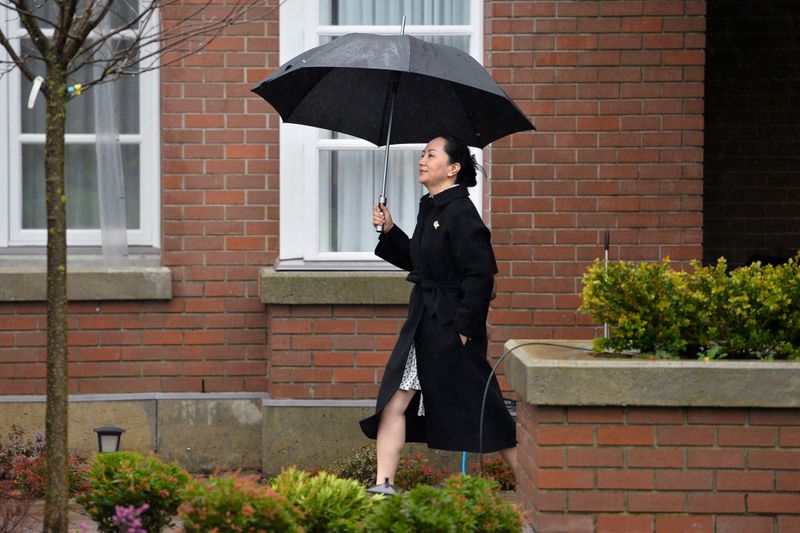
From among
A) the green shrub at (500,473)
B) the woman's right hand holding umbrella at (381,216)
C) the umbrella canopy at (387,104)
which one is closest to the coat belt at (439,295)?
the woman's right hand holding umbrella at (381,216)

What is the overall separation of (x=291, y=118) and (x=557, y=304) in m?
2.28

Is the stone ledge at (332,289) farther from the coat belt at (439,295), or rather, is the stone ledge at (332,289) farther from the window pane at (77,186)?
the coat belt at (439,295)

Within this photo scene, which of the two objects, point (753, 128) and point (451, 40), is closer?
point (451, 40)

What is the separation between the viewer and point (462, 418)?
6527mm

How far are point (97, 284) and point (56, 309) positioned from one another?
3251 mm

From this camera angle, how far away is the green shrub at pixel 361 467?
25.0 feet

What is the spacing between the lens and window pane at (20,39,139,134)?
8836 millimetres

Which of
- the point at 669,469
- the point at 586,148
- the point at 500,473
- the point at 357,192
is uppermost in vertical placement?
the point at 586,148

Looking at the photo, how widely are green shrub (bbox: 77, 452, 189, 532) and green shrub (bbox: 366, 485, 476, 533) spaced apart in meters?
1.04

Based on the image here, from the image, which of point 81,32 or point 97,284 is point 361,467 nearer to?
point 97,284

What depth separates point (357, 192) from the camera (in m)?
8.73

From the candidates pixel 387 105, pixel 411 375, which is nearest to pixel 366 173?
pixel 387 105

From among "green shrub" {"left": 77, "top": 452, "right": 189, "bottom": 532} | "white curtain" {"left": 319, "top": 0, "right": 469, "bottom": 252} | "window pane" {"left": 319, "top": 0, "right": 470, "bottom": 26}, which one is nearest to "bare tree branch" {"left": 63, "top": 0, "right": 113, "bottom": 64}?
"green shrub" {"left": 77, "top": 452, "right": 189, "bottom": 532}

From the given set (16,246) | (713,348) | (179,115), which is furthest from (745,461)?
(16,246)
